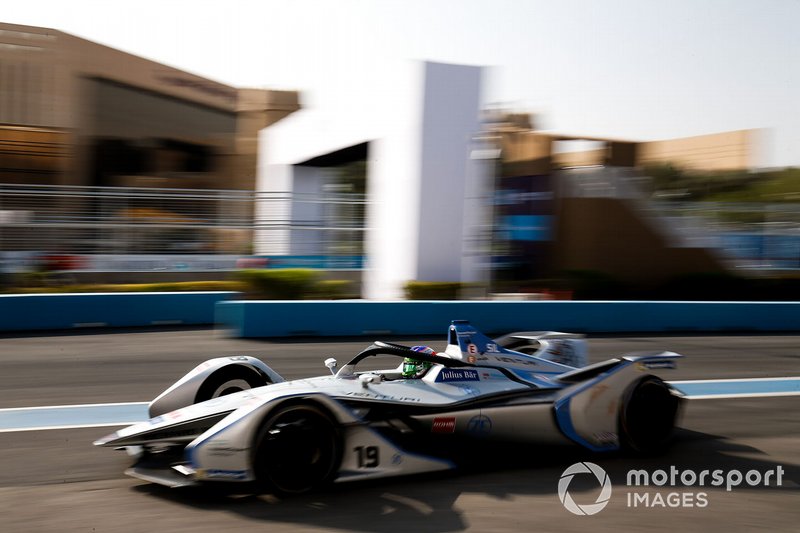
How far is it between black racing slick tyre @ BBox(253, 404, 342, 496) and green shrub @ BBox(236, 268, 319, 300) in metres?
8.67

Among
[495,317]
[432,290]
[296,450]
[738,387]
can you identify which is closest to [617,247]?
[432,290]

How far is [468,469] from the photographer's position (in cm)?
519

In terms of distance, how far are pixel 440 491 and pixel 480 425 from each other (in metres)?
0.56

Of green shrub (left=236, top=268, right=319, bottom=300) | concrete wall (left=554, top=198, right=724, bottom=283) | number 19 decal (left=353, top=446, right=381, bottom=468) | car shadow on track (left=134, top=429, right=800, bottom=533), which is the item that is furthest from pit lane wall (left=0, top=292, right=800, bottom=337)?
number 19 decal (left=353, top=446, right=381, bottom=468)

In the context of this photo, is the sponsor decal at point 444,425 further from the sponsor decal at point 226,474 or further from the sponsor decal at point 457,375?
the sponsor decal at point 226,474

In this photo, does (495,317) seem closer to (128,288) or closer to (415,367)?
(415,367)

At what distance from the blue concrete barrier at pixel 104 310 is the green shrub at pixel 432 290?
314 centimetres

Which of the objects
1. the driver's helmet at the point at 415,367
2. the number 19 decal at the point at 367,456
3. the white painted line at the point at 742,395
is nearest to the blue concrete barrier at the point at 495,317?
the white painted line at the point at 742,395

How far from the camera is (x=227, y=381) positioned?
5688mm

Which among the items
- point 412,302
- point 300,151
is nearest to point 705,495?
point 412,302

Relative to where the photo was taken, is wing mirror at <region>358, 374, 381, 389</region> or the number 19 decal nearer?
the number 19 decal

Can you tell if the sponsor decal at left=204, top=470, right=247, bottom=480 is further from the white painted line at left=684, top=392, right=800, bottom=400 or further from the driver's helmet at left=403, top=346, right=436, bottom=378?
the white painted line at left=684, top=392, right=800, bottom=400

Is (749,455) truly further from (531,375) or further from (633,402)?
(531,375)

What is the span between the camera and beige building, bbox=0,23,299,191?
23484 millimetres
